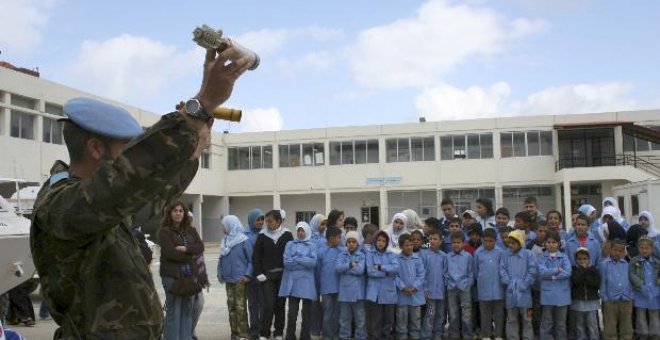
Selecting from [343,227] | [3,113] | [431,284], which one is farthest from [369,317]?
[3,113]

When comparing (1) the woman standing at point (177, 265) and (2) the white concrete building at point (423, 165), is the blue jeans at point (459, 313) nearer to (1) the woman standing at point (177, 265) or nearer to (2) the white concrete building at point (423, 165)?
(1) the woman standing at point (177, 265)

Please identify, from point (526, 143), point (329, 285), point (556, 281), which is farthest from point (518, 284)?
point (526, 143)

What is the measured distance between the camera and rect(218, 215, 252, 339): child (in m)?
8.69

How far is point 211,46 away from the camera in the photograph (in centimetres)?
155

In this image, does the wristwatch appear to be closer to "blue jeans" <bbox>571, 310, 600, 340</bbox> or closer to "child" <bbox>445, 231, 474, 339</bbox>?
"child" <bbox>445, 231, 474, 339</bbox>

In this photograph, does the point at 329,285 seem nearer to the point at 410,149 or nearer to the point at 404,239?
the point at 404,239

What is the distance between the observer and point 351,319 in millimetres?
8664

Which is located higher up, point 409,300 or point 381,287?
point 381,287

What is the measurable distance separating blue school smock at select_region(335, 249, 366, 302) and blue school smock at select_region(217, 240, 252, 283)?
1310 millimetres

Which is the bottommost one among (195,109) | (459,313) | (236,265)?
(459,313)

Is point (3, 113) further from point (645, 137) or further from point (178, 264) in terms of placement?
point (645, 137)

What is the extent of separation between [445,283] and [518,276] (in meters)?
0.98

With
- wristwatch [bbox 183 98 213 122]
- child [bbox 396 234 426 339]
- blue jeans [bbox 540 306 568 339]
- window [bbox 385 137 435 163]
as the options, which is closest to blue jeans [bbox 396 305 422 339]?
child [bbox 396 234 426 339]

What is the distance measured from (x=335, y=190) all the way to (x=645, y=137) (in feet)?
59.8
